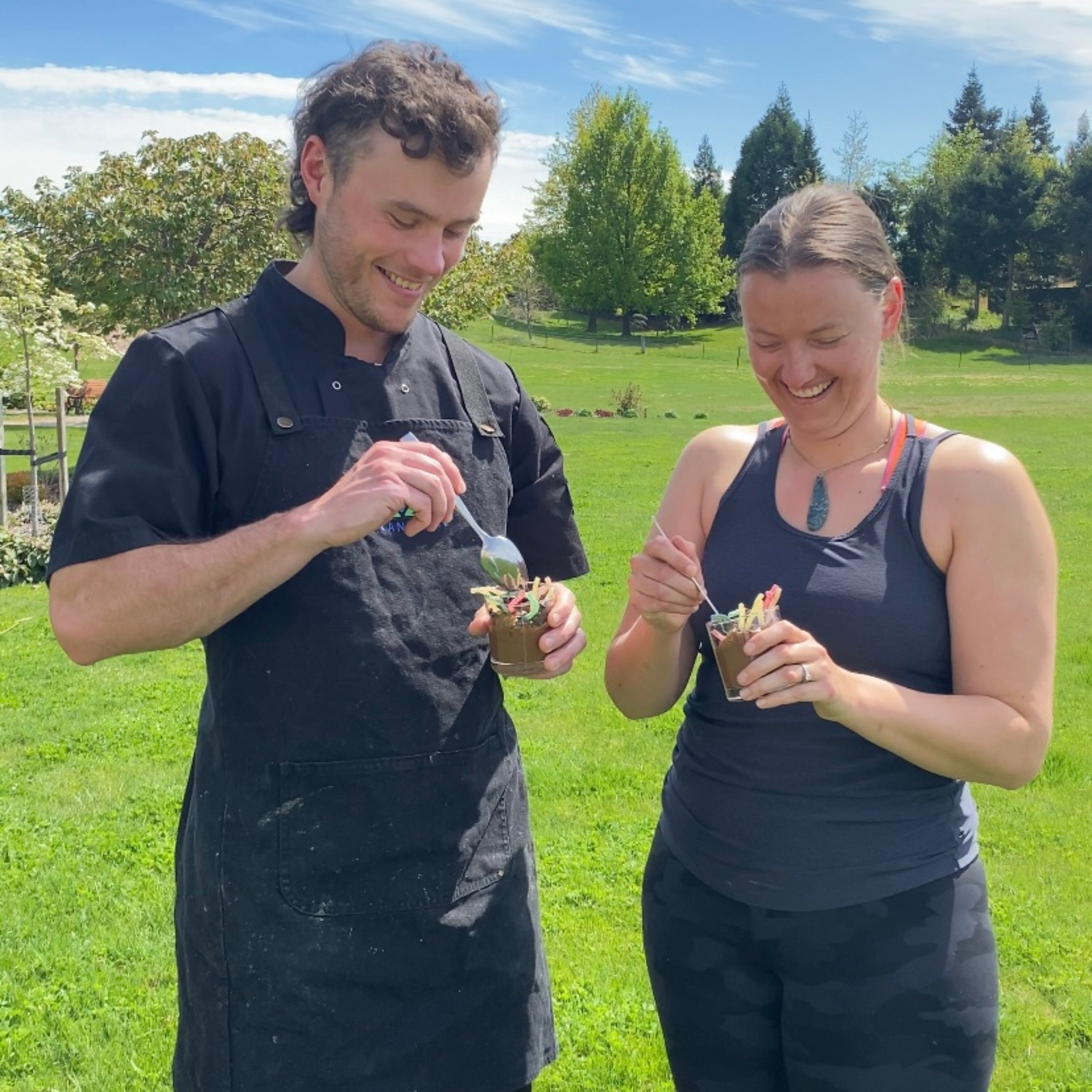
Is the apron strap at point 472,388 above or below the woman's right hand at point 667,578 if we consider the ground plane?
above

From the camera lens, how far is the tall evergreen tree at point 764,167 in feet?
198

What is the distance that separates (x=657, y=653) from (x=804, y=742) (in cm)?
39

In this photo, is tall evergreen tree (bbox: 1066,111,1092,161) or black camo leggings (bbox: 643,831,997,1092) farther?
tall evergreen tree (bbox: 1066,111,1092,161)

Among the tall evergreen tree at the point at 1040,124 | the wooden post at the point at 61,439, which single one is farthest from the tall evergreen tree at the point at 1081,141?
the wooden post at the point at 61,439

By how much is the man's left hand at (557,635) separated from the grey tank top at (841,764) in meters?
0.35

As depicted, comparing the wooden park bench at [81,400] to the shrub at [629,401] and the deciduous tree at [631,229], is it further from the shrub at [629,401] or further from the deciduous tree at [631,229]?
the deciduous tree at [631,229]

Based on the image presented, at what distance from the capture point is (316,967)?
2195mm

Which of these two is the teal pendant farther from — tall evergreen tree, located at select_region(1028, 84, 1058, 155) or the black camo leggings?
tall evergreen tree, located at select_region(1028, 84, 1058, 155)

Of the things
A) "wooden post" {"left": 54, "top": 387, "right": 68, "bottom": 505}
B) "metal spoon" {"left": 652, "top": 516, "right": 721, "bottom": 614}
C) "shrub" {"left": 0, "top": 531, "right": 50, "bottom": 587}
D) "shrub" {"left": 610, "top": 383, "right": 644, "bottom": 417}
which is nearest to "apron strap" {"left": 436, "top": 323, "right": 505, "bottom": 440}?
"metal spoon" {"left": 652, "top": 516, "right": 721, "bottom": 614}

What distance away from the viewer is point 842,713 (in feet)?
6.70

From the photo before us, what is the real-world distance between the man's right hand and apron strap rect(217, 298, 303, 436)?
0.24m

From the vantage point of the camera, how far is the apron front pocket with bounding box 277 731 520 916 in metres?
2.19

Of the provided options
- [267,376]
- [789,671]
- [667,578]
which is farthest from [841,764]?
[267,376]

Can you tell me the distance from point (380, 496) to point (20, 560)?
30.4 feet
